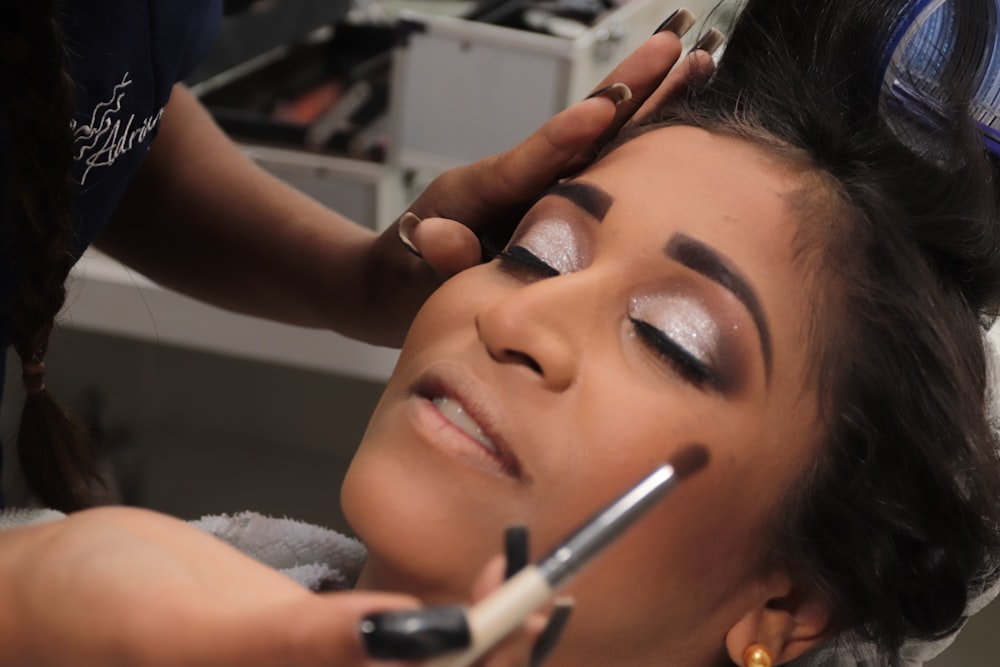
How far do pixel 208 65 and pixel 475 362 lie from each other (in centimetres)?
97

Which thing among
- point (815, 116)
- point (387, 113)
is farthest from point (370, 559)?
point (387, 113)

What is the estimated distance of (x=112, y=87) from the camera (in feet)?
2.31

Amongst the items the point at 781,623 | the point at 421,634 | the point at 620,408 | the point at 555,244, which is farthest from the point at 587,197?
the point at 421,634

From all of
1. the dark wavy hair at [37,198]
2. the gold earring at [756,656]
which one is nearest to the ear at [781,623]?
the gold earring at [756,656]

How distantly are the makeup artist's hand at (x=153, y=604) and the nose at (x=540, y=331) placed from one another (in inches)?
8.0

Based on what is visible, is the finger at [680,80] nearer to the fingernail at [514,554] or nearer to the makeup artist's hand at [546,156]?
the makeup artist's hand at [546,156]

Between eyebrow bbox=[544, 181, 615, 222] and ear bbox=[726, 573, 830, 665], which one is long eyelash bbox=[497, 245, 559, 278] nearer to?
eyebrow bbox=[544, 181, 615, 222]

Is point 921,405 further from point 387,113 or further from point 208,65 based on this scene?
point 208,65

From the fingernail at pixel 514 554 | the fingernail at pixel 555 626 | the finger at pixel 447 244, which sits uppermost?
the fingernail at pixel 514 554

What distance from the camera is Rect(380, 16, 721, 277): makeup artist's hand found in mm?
718

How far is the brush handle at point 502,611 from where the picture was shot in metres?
0.34

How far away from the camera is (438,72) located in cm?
126

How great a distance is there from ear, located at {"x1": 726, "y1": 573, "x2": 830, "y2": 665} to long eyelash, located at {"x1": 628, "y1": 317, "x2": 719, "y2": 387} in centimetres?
15

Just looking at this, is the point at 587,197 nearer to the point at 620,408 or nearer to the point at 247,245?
the point at 620,408
